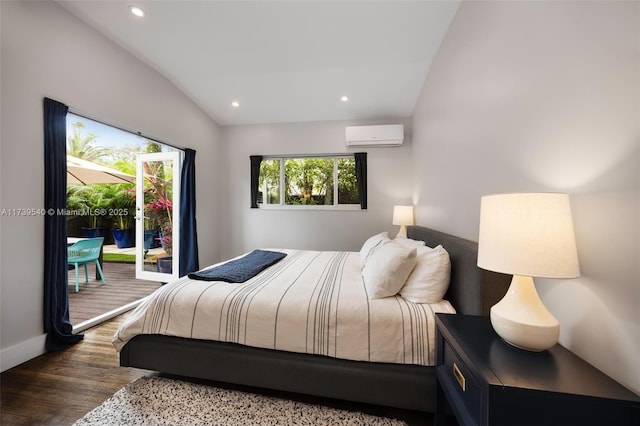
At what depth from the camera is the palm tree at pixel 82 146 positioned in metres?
3.44

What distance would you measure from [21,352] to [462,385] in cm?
288

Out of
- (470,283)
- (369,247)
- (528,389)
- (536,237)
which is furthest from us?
(369,247)

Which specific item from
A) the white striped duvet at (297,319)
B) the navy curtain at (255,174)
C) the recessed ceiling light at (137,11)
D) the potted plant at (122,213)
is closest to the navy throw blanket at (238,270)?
the white striped duvet at (297,319)

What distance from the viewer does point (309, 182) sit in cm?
412

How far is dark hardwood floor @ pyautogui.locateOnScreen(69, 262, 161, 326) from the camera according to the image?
256cm

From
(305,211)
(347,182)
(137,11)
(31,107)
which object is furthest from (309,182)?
(31,107)

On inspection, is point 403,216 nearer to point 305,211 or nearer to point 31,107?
point 305,211

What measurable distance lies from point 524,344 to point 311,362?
99cm

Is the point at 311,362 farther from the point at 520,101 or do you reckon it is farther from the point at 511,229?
the point at 520,101

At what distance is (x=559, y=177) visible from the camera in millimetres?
968

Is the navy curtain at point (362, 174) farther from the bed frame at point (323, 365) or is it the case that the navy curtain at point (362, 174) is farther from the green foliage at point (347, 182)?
the bed frame at point (323, 365)

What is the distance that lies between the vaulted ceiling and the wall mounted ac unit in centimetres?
28

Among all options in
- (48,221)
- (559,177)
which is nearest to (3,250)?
(48,221)

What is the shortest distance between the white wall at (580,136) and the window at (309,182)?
8.08ft
